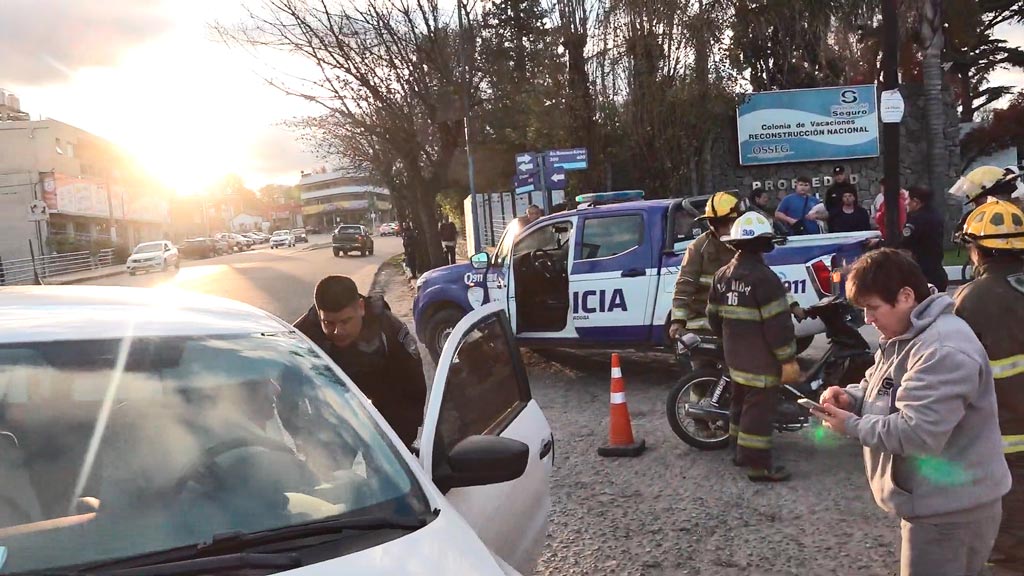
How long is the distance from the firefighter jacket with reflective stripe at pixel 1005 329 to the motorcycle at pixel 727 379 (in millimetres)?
2242

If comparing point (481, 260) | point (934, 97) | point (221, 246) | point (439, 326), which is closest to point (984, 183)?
point (481, 260)

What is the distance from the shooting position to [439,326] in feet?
31.6

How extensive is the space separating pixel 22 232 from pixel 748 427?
51225 mm

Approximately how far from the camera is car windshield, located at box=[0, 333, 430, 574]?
1.96 m

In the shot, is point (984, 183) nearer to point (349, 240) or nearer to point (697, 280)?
point (697, 280)

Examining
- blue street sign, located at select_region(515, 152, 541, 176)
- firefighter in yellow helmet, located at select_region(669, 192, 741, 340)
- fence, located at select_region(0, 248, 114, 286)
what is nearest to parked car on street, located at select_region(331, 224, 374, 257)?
fence, located at select_region(0, 248, 114, 286)

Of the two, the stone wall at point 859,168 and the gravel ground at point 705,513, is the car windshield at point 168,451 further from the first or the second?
the stone wall at point 859,168

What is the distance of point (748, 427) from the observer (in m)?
5.27

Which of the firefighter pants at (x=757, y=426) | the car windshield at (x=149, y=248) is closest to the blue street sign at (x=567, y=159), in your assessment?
the firefighter pants at (x=757, y=426)

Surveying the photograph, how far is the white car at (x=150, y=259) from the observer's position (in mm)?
35969

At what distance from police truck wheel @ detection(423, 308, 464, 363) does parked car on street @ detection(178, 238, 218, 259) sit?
4708 cm

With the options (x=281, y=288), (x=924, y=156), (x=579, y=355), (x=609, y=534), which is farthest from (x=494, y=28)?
(x=609, y=534)

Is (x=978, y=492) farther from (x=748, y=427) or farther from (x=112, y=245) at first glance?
(x=112, y=245)

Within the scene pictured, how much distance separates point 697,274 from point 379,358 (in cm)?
337
